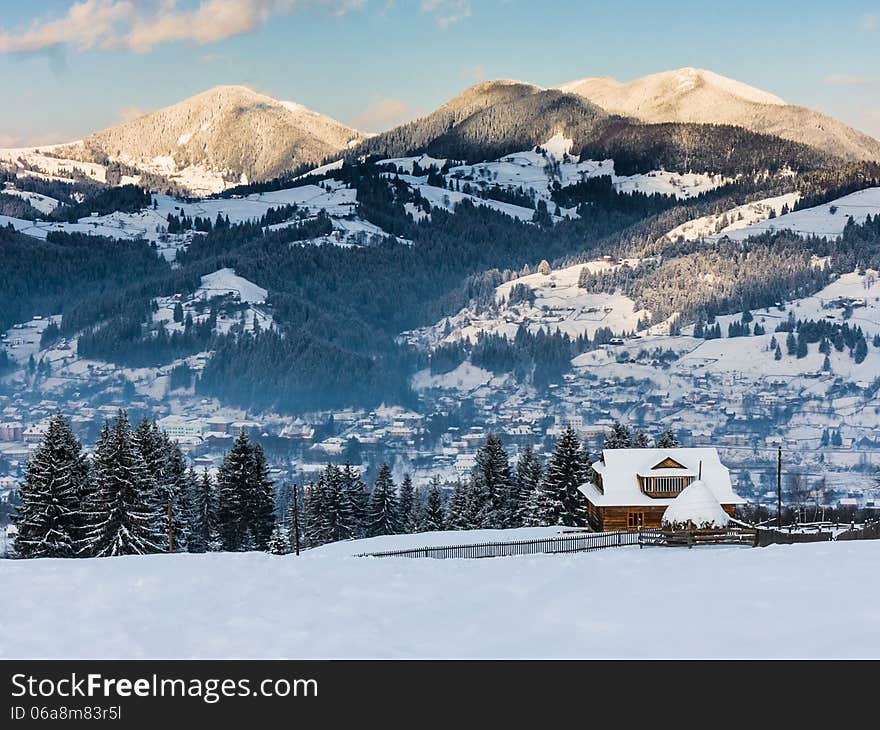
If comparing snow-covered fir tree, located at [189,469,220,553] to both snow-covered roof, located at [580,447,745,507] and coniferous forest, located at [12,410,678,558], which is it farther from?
snow-covered roof, located at [580,447,745,507]

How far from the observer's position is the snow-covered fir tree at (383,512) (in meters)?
100

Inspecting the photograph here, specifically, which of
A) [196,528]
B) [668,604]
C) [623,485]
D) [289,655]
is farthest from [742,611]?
[196,528]

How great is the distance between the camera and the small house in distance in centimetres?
7662

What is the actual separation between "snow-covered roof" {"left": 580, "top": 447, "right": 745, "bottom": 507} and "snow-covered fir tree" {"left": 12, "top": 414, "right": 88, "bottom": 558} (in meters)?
32.7

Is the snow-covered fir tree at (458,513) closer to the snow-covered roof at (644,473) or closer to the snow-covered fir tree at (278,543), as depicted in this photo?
the snow-covered fir tree at (278,543)

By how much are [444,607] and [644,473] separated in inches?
1969

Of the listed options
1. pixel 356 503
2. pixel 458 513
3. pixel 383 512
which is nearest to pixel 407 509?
pixel 383 512

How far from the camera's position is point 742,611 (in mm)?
28531

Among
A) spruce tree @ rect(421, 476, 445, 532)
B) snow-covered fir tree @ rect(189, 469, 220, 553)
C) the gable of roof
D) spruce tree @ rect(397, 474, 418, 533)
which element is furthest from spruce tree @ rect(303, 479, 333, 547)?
the gable of roof

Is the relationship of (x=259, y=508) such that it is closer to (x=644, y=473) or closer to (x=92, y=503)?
(x=92, y=503)

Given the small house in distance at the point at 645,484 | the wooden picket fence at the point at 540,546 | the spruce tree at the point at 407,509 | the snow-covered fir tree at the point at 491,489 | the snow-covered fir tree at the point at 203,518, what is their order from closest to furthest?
the wooden picket fence at the point at 540,546 → the small house in distance at the point at 645,484 → the snow-covered fir tree at the point at 203,518 → the snow-covered fir tree at the point at 491,489 → the spruce tree at the point at 407,509

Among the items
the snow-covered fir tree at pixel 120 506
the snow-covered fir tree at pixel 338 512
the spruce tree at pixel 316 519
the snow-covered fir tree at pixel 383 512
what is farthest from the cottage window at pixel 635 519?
the snow-covered fir tree at pixel 120 506

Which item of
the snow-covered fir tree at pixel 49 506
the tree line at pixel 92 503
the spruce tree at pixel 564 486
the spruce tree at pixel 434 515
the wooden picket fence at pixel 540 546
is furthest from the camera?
the spruce tree at pixel 434 515
